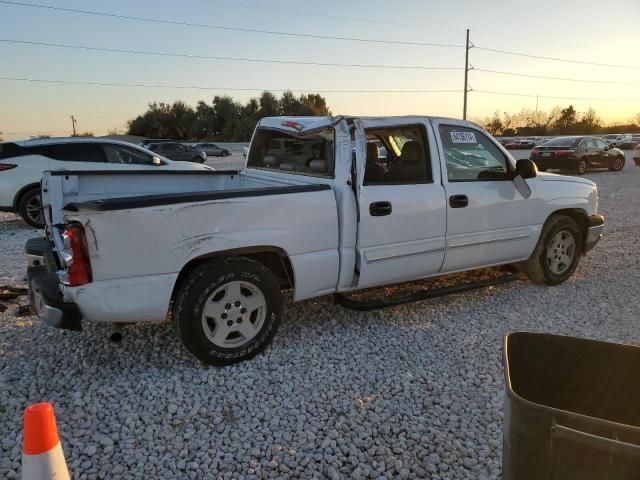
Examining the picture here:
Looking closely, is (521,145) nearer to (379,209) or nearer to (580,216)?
(580,216)

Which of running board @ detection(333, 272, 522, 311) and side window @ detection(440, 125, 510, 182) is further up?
side window @ detection(440, 125, 510, 182)

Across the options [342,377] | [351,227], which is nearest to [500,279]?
[351,227]

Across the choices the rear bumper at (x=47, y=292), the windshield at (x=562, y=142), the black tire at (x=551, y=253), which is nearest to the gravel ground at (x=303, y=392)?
the black tire at (x=551, y=253)

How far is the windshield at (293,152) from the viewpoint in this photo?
4293mm

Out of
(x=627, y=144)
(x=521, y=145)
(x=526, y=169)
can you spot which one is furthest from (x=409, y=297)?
(x=627, y=144)

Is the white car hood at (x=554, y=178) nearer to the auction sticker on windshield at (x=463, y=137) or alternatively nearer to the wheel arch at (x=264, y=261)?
the auction sticker on windshield at (x=463, y=137)

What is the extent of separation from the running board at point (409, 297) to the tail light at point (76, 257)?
2.01 m

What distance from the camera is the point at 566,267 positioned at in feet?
18.5

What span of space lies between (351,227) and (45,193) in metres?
2.50

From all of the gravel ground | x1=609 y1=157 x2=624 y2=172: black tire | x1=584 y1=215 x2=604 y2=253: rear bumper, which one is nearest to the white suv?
the gravel ground

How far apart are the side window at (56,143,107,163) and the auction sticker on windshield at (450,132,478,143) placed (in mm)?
8011

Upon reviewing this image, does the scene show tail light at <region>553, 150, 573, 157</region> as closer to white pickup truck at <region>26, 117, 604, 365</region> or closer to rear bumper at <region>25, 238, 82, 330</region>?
white pickup truck at <region>26, 117, 604, 365</region>

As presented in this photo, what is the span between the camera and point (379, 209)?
13.5 ft

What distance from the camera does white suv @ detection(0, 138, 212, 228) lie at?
9.48 metres
